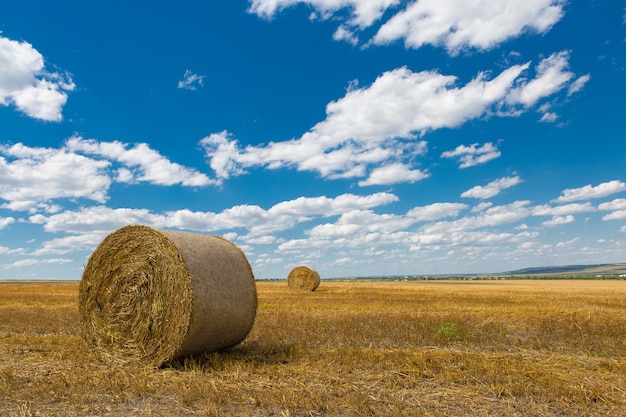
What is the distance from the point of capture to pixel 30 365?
7.22 meters

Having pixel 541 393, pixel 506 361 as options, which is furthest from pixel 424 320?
pixel 541 393

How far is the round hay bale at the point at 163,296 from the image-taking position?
24.3 feet

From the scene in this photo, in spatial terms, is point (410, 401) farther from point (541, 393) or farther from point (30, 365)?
point (30, 365)

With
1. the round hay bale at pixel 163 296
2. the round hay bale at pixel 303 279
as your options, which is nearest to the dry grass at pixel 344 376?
the round hay bale at pixel 163 296

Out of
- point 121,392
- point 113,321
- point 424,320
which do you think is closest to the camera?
point 121,392

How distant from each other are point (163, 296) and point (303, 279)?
71.4ft

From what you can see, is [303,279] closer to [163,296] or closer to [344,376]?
[163,296]

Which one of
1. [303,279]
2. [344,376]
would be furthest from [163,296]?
[303,279]

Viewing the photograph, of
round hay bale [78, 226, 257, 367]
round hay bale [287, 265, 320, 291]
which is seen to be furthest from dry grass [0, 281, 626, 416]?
round hay bale [287, 265, 320, 291]

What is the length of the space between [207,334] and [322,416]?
3293 millimetres

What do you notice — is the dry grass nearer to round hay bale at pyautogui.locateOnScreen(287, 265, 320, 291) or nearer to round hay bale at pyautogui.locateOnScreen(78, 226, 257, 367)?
round hay bale at pyautogui.locateOnScreen(78, 226, 257, 367)

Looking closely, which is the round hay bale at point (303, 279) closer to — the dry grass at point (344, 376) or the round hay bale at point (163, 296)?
the dry grass at point (344, 376)

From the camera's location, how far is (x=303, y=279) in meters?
29.2

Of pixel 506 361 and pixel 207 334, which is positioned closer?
pixel 506 361
